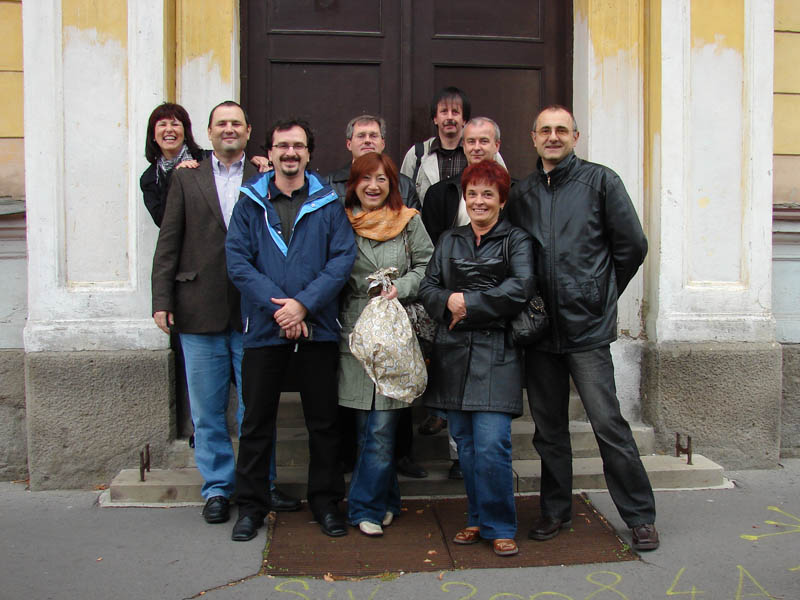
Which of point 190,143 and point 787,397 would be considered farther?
point 787,397

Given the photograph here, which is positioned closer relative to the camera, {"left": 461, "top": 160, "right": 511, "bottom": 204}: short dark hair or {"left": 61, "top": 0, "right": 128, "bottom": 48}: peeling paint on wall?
{"left": 461, "top": 160, "right": 511, "bottom": 204}: short dark hair

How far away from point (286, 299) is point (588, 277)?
4.56 ft

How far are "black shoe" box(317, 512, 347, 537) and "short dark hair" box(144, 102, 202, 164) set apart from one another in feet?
6.58

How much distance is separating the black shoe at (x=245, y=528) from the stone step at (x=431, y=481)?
50 centimetres

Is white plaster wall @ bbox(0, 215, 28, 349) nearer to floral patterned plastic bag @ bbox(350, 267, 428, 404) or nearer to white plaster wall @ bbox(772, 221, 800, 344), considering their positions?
floral patterned plastic bag @ bbox(350, 267, 428, 404)

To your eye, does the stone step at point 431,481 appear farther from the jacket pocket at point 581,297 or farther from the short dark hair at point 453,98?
the short dark hair at point 453,98

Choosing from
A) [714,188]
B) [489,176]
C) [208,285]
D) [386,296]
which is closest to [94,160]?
[208,285]

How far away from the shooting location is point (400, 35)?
5.32 m

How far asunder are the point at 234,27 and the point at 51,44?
42.4 inches

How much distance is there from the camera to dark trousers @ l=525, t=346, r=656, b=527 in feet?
11.6

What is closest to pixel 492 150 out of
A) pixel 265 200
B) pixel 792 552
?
pixel 265 200

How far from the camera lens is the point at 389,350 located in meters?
3.40

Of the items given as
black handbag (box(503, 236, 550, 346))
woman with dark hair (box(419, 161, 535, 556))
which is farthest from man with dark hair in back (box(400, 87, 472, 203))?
black handbag (box(503, 236, 550, 346))

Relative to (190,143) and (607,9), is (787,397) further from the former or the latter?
(190,143)
